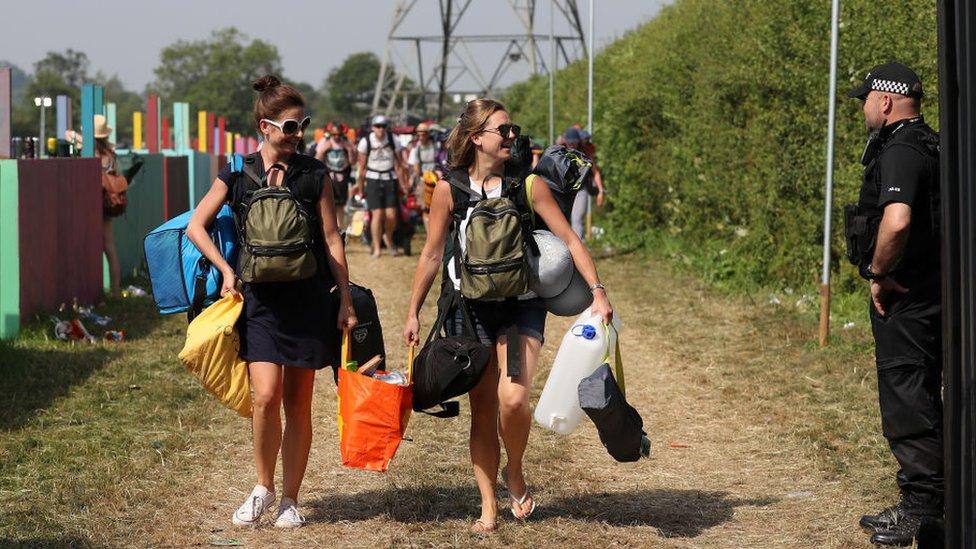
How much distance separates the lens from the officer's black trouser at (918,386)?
612 cm

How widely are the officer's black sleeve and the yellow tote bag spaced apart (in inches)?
108

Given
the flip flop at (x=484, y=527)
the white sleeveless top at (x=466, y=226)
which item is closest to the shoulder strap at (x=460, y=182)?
the white sleeveless top at (x=466, y=226)

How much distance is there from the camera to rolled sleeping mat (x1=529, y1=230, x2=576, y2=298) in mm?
6293

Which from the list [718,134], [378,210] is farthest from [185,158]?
[718,134]

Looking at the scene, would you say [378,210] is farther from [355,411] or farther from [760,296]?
[355,411]

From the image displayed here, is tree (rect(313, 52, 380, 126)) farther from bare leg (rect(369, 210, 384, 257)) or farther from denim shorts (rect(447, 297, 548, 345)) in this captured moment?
denim shorts (rect(447, 297, 548, 345))

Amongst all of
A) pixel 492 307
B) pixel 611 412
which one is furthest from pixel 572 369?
pixel 492 307

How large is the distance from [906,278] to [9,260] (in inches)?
307

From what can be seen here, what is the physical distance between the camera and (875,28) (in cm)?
1251

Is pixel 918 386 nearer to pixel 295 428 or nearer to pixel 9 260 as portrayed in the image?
pixel 295 428

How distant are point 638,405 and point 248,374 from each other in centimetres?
393

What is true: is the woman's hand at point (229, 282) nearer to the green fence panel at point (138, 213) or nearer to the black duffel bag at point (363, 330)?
the black duffel bag at point (363, 330)

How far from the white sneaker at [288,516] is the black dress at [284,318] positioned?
0.65 meters

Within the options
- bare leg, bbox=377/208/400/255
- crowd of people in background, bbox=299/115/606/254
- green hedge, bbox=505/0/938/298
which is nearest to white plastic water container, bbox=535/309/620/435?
green hedge, bbox=505/0/938/298
